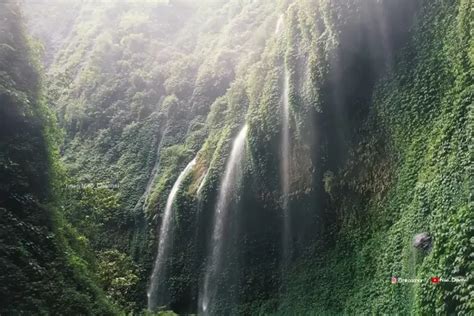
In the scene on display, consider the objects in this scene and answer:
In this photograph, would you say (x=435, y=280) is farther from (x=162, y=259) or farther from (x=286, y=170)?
(x=162, y=259)

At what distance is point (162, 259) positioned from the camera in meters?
18.6

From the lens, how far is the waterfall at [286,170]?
14.0 metres

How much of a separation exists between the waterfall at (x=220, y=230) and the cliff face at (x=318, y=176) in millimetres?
185

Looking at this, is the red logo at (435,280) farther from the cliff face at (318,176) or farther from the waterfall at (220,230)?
the waterfall at (220,230)

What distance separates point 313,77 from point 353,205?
12.3 ft

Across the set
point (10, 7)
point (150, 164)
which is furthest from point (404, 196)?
point (150, 164)

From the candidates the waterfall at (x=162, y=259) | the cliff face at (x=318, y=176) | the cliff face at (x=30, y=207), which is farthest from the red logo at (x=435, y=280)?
the waterfall at (x=162, y=259)

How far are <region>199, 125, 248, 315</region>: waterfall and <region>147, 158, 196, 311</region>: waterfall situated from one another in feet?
7.35

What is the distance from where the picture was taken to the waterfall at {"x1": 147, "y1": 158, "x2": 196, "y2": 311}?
17.9m

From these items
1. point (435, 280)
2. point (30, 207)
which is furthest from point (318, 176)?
point (30, 207)

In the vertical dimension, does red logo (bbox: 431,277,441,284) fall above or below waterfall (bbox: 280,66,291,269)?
below

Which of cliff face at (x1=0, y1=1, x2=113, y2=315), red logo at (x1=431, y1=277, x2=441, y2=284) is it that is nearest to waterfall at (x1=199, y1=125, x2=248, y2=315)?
cliff face at (x1=0, y1=1, x2=113, y2=315)

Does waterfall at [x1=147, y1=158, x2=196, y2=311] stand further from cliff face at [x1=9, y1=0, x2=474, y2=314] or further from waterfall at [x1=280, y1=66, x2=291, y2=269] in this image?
waterfall at [x1=280, y1=66, x2=291, y2=269]

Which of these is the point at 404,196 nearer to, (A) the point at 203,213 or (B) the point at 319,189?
(B) the point at 319,189
